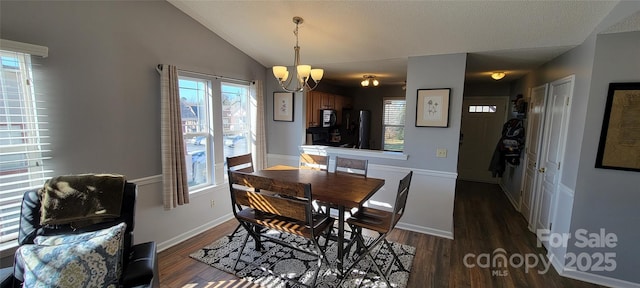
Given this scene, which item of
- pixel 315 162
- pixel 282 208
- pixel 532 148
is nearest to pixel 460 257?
pixel 315 162

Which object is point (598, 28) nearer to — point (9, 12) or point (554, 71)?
point (554, 71)

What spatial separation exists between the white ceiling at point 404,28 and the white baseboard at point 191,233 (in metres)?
2.35

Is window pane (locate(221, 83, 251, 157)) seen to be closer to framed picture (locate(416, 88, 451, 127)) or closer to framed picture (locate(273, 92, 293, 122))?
framed picture (locate(273, 92, 293, 122))

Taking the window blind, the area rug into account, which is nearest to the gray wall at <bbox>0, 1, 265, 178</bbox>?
the area rug

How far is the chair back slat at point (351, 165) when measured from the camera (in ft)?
9.51

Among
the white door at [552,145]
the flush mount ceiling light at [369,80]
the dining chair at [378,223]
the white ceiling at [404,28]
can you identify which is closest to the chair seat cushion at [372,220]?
the dining chair at [378,223]

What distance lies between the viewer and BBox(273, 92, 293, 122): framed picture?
4051mm

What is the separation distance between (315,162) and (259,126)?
125 centimetres

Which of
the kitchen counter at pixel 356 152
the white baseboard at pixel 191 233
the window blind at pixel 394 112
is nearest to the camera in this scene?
the white baseboard at pixel 191 233

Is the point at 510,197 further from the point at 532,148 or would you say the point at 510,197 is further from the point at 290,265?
the point at 290,265

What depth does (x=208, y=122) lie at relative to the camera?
3.32m

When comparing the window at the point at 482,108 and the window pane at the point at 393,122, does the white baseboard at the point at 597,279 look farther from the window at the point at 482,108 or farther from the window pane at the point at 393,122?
the window pane at the point at 393,122

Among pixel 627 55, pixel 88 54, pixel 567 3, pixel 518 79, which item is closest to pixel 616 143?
pixel 627 55

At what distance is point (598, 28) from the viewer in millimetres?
2195
